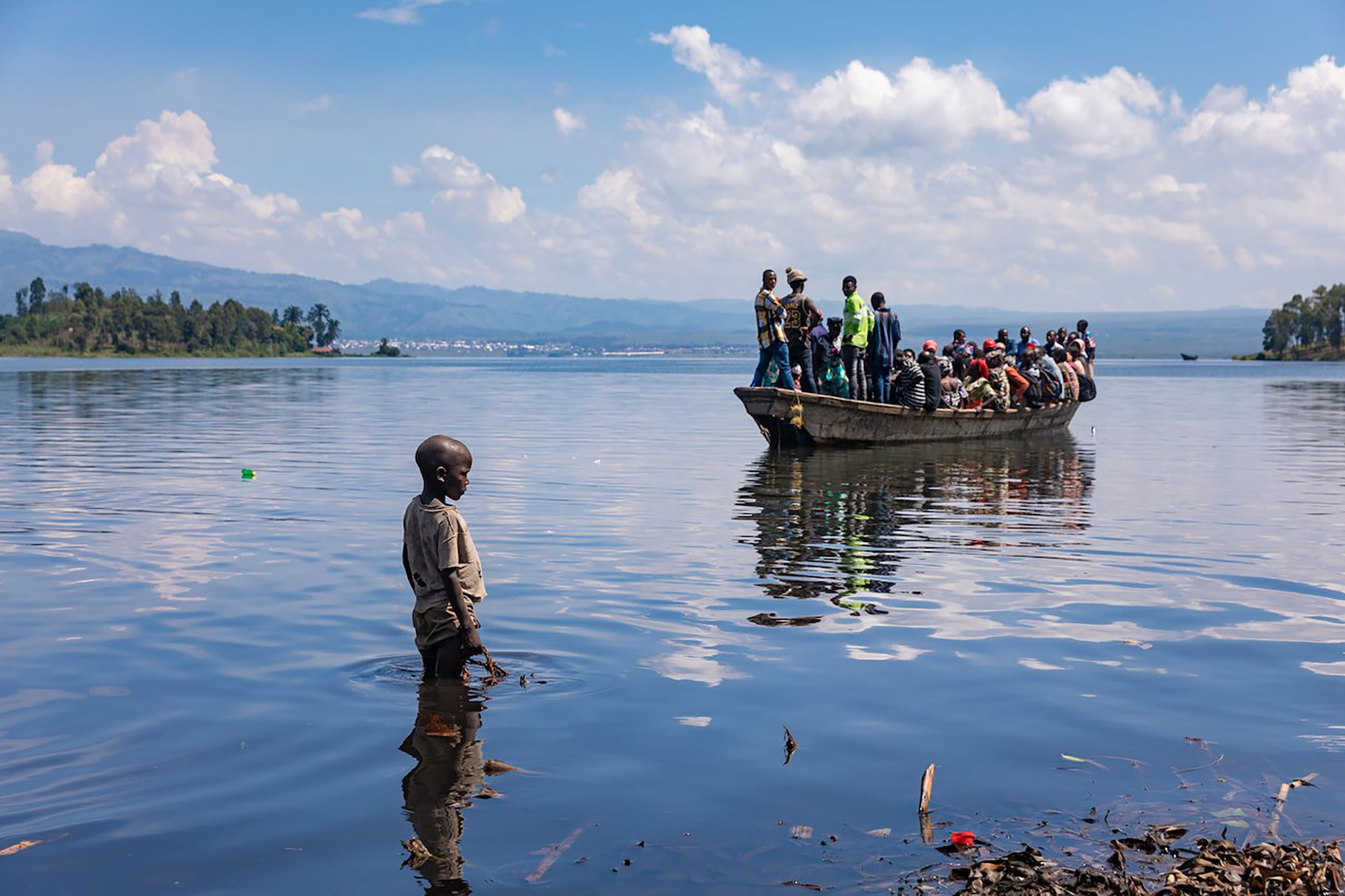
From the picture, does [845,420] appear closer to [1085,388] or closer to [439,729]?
[1085,388]

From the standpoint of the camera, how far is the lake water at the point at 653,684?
19.4ft

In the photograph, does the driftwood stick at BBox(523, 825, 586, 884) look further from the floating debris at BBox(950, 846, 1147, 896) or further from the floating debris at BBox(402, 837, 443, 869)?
the floating debris at BBox(950, 846, 1147, 896)

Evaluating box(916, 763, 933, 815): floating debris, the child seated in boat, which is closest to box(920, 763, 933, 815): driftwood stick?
box(916, 763, 933, 815): floating debris

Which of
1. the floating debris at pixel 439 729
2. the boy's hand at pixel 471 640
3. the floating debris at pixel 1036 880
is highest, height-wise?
the boy's hand at pixel 471 640

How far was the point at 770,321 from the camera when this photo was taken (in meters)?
26.6

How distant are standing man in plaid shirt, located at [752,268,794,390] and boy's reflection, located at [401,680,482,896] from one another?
1817 cm

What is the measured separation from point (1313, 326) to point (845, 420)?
188531 millimetres

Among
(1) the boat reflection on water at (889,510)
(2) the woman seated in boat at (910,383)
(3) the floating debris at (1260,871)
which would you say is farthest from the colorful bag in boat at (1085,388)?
(3) the floating debris at (1260,871)

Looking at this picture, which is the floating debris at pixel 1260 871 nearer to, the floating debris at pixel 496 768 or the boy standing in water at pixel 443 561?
the floating debris at pixel 496 768

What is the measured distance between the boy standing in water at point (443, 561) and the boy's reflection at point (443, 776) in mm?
352

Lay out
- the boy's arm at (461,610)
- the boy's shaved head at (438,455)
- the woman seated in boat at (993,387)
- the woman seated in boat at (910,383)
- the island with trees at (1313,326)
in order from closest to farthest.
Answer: the boy's shaved head at (438,455) → the boy's arm at (461,610) → the woman seated in boat at (910,383) → the woman seated in boat at (993,387) → the island with trees at (1313,326)

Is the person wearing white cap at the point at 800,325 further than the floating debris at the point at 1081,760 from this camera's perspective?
Yes

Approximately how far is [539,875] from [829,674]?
3.81 metres

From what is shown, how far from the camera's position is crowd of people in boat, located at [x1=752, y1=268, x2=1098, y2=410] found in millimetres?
26688
